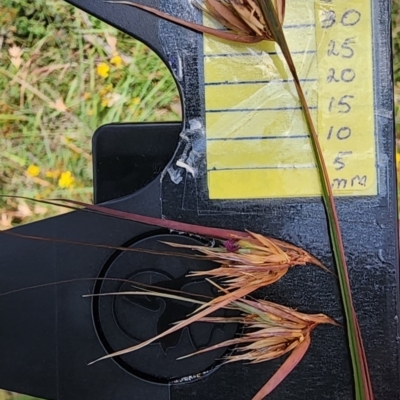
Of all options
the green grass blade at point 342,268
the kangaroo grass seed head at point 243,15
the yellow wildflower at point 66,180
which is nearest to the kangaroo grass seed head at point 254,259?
the green grass blade at point 342,268

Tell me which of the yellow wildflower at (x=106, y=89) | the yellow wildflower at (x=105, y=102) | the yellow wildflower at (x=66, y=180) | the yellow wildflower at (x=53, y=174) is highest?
the yellow wildflower at (x=106, y=89)

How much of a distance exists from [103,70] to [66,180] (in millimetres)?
168

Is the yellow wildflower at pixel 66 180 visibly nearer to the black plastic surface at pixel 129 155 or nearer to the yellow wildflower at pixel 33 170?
the yellow wildflower at pixel 33 170

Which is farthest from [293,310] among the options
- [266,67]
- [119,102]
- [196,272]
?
[119,102]

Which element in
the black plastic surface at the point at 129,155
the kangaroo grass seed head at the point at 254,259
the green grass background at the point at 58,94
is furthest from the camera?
the green grass background at the point at 58,94

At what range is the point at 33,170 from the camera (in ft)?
2.96

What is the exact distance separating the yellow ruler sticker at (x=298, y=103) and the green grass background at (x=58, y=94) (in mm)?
323

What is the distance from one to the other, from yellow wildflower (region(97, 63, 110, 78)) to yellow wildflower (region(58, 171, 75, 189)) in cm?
15

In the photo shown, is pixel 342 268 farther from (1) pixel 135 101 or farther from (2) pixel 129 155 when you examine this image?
(1) pixel 135 101

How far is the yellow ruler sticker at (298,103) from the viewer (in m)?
0.60

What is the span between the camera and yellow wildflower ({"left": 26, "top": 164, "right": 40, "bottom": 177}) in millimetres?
899

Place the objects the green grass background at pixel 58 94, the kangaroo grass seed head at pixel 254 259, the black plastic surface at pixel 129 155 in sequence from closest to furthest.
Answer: the kangaroo grass seed head at pixel 254 259 < the black plastic surface at pixel 129 155 < the green grass background at pixel 58 94

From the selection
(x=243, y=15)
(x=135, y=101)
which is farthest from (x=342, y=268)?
(x=135, y=101)

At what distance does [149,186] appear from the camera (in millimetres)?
623
